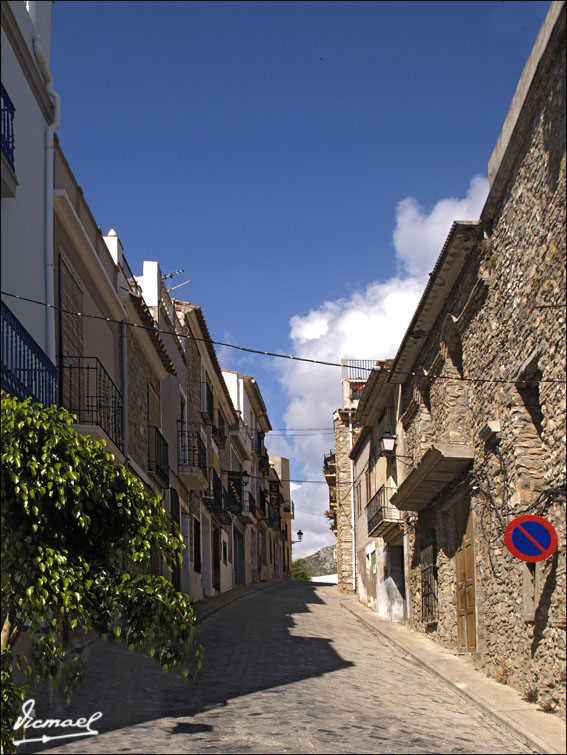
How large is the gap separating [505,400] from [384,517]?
10160 mm

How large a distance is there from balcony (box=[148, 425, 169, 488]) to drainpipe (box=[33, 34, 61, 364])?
7996 millimetres

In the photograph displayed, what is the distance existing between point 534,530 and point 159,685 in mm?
4824

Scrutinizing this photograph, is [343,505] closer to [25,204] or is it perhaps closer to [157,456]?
[157,456]

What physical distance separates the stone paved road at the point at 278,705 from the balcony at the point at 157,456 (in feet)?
15.0

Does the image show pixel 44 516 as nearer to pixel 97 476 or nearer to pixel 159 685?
pixel 97 476

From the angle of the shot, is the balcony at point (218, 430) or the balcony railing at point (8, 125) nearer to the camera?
the balcony railing at point (8, 125)

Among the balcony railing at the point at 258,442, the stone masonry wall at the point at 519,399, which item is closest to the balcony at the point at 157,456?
the stone masonry wall at the point at 519,399

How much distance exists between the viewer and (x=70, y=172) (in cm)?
1485

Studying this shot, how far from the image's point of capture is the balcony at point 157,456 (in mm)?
20281

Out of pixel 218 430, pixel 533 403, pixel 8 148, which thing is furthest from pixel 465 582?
pixel 218 430

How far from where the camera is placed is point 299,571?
3000 inches

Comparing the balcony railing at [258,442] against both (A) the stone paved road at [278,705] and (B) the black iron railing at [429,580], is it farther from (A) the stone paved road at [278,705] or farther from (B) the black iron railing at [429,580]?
(A) the stone paved road at [278,705]

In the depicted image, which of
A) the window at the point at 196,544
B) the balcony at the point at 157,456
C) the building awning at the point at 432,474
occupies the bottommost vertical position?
the window at the point at 196,544

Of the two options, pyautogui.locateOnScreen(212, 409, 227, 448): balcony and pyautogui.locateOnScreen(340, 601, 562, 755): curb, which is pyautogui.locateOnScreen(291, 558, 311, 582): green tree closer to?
pyautogui.locateOnScreen(212, 409, 227, 448): balcony
